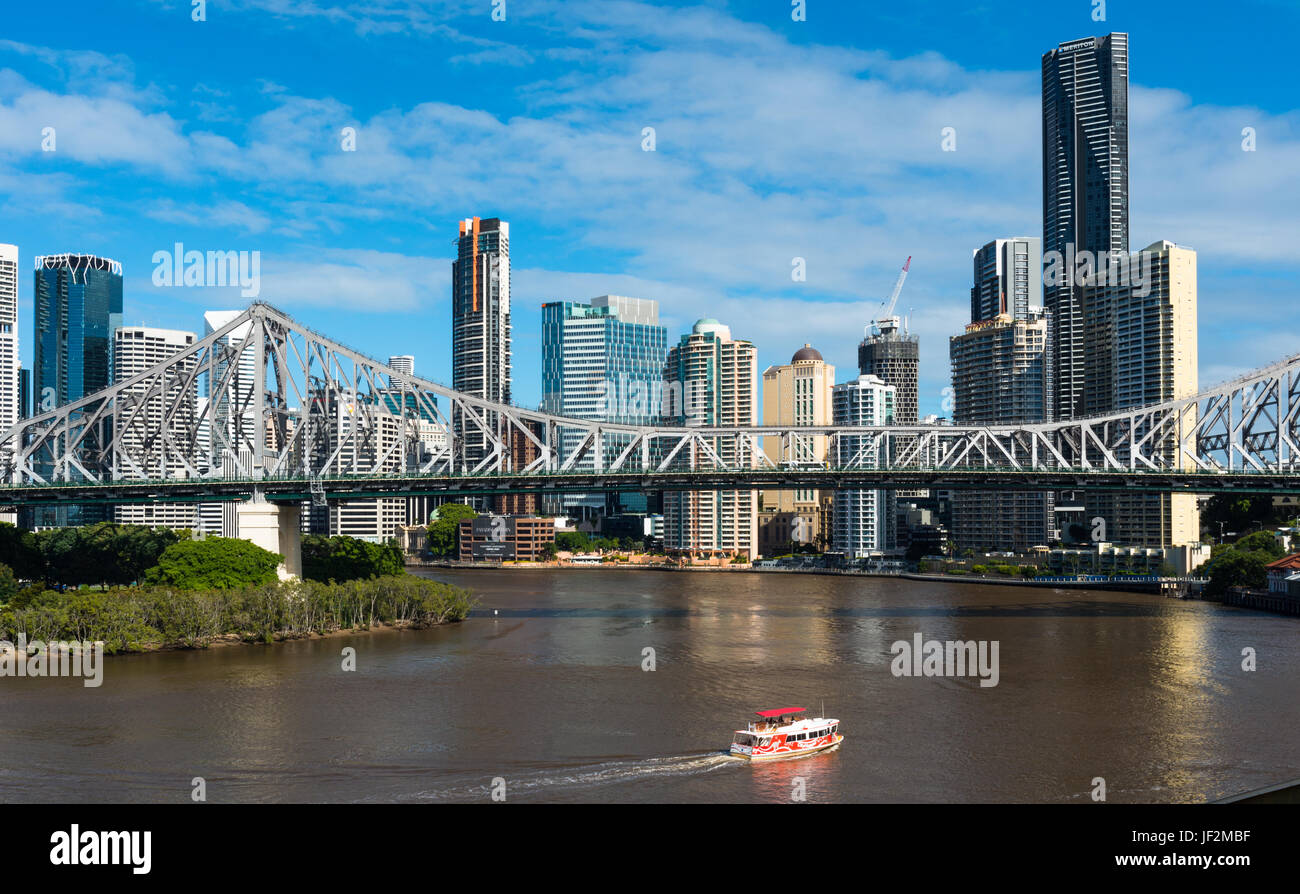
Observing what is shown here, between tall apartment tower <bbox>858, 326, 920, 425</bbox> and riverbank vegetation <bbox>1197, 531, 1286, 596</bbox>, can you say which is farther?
tall apartment tower <bbox>858, 326, 920, 425</bbox>

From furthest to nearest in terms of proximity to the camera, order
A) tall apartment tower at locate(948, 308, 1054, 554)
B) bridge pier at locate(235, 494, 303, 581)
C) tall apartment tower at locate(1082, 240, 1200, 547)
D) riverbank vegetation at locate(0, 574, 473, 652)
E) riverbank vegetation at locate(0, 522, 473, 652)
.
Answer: tall apartment tower at locate(948, 308, 1054, 554), tall apartment tower at locate(1082, 240, 1200, 547), bridge pier at locate(235, 494, 303, 581), riverbank vegetation at locate(0, 522, 473, 652), riverbank vegetation at locate(0, 574, 473, 652)

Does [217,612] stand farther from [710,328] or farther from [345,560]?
[710,328]

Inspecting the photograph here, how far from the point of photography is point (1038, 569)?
102688 millimetres

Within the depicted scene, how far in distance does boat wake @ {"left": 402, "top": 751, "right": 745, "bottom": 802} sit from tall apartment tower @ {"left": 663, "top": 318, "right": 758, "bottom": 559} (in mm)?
109544

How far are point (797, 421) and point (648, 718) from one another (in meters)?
150

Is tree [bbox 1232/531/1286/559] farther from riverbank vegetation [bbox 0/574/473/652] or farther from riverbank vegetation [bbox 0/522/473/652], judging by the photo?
riverbank vegetation [bbox 0/574/473/652]

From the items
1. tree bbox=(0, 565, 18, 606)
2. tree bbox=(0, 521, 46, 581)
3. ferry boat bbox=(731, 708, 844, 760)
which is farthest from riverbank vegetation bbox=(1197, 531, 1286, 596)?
tree bbox=(0, 521, 46, 581)

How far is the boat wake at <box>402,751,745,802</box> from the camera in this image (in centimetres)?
2541
